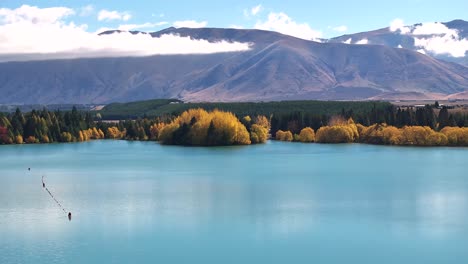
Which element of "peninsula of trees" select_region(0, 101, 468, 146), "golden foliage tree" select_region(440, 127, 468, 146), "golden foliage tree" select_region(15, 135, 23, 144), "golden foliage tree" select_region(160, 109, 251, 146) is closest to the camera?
"golden foliage tree" select_region(440, 127, 468, 146)

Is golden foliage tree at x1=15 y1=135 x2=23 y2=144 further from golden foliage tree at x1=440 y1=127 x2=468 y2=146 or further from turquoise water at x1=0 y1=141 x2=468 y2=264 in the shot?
golden foliage tree at x1=440 y1=127 x2=468 y2=146

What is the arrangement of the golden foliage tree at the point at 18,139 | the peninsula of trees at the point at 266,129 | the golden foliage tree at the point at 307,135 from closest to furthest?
the peninsula of trees at the point at 266,129 → the golden foliage tree at the point at 18,139 → the golden foliage tree at the point at 307,135

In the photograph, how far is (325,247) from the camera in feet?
153

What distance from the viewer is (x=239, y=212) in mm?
58656

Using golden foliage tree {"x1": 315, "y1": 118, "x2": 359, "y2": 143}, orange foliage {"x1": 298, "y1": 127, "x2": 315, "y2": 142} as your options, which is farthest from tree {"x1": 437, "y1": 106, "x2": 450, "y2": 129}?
orange foliage {"x1": 298, "y1": 127, "x2": 315, "y2": 142}

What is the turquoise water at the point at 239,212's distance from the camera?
149ft

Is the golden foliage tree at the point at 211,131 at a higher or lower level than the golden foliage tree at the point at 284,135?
higher

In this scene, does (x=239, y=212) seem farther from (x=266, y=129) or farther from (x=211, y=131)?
(x=266, y=129)

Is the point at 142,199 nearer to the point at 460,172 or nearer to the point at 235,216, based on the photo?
the point at 235,216

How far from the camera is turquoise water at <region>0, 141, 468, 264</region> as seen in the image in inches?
1788

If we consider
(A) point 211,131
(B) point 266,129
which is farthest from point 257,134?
(A) point 211,131

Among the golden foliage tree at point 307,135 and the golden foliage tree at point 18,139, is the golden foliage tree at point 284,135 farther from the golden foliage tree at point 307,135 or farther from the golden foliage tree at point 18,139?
the golden foliage tree at point 18,139

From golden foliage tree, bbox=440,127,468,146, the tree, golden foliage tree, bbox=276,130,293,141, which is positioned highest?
the tree

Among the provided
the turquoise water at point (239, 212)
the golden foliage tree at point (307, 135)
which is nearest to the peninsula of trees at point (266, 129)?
the golden foliage tree at point (307, 135)
